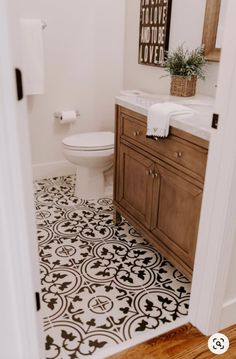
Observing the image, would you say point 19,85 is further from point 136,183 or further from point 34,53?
point 34,53

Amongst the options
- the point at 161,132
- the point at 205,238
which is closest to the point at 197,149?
the point at 161,132

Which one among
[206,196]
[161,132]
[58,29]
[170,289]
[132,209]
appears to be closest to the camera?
[206,196]

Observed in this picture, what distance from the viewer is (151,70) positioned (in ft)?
8.43

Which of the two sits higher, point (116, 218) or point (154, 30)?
point (154, 30)

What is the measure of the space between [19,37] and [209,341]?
1.39 meters

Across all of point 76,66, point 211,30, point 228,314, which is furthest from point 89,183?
point 228,314

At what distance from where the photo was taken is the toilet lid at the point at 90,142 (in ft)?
8.23

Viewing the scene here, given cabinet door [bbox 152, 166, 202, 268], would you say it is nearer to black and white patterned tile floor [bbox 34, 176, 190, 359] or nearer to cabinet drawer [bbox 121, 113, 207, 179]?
cabinet drawer [bbox 121, 113, 207, 179]

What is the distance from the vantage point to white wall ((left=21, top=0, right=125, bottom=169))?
111 inches

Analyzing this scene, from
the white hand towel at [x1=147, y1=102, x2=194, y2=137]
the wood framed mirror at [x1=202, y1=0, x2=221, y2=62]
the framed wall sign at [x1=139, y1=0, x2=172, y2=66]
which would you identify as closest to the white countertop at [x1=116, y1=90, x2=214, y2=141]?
the white hand towel at [x1=147, y1=102, x2=194, y2=137]

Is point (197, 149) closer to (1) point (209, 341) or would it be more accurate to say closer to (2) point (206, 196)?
(2) point (206, 196)

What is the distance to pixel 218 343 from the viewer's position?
4.89 ft

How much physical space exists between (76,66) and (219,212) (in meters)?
2.13

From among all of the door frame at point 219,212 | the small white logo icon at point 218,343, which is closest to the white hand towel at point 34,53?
the door frame at point 219,212
